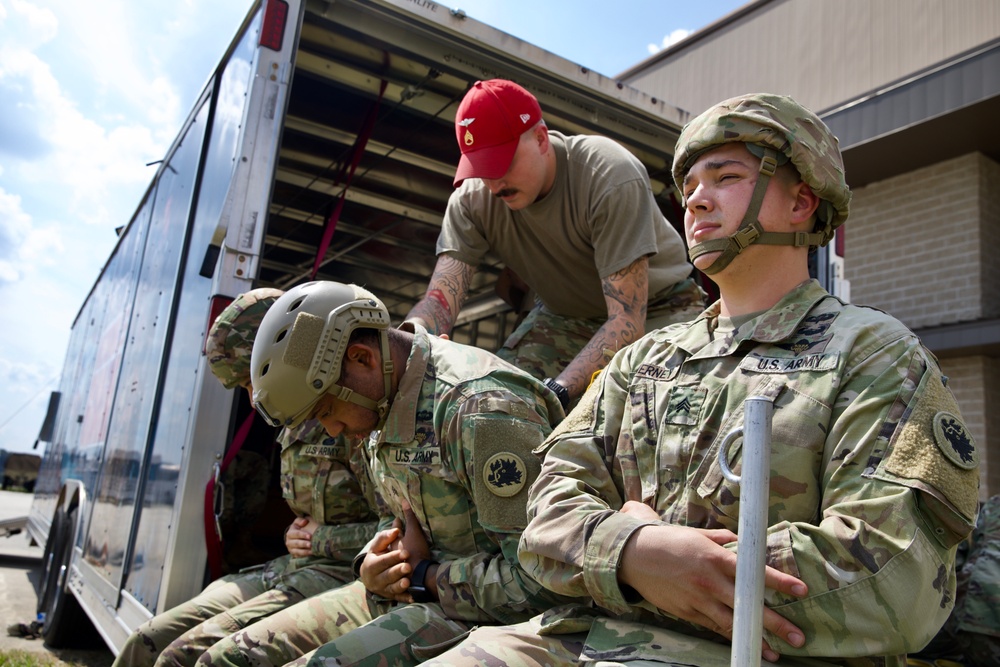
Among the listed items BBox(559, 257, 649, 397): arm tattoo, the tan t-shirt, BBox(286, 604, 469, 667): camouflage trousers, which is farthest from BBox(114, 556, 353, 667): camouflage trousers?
the tan t-shirt

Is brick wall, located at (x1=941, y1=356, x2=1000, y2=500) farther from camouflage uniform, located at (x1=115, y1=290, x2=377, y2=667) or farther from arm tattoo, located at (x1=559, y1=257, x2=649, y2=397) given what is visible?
camouflage uniform, located at (x1=115, y1=290, x2=377, y2=667)

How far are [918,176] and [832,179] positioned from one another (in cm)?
863

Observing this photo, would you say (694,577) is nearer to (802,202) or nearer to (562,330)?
(802,202)

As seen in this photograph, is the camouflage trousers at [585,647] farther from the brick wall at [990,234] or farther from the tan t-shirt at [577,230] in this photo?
the brick wall at [990,234]

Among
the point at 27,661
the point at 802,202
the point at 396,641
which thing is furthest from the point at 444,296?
the point at 27,661

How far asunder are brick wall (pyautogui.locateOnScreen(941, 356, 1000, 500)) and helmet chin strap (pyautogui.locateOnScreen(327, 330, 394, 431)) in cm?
722

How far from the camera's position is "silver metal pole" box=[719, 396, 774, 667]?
86 cm

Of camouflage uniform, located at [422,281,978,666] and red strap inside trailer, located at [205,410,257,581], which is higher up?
camouflage uniform, located at [422,281,978,666]

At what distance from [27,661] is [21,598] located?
3616mm

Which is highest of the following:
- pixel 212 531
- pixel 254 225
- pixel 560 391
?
pixel 254 225

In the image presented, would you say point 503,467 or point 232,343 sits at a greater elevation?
point 232,343

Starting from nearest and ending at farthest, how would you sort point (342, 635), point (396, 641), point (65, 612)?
point (396, 641) < point (342, 635) < point (65, 612)

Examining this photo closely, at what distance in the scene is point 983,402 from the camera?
7.98 metres

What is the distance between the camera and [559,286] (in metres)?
3.20
